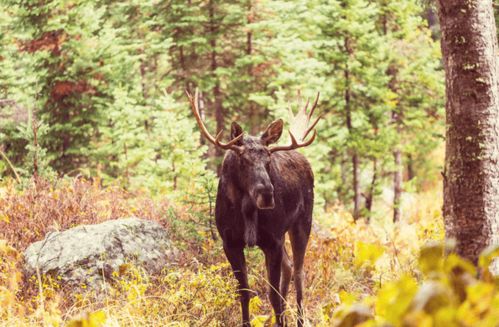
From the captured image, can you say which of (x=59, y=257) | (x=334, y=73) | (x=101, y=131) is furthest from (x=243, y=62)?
(x=59, y=257)

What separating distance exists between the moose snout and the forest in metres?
0.03

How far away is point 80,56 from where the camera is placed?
13828 mm

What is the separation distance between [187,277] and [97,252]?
1.10 m

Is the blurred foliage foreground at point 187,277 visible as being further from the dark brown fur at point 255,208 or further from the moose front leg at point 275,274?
the dark brown fur at point 255,208

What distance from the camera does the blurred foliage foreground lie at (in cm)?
177

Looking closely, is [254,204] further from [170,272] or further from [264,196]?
[170,272]

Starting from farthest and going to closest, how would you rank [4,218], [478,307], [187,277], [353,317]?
[4,218] → [187,277] → [353,317] → [478,307]

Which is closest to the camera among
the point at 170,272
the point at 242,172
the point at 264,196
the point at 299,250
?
the point at 264,196

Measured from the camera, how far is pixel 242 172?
17.0 feet

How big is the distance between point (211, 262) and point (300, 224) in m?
1.41

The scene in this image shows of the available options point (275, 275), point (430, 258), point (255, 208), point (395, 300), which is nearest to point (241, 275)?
point (275, 275)

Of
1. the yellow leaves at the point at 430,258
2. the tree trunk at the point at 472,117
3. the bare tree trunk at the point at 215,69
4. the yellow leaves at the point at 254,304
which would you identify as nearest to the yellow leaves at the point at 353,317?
the yellow leaves at the point at 430,258

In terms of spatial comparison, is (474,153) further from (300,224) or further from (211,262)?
(211,262)

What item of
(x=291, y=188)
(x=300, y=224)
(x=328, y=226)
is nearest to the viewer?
(x=291, y=188)
